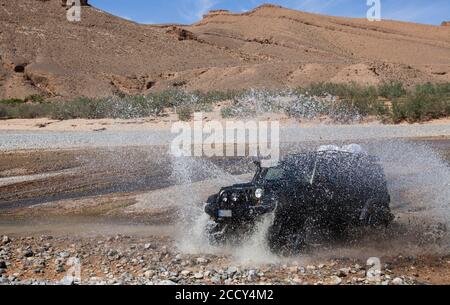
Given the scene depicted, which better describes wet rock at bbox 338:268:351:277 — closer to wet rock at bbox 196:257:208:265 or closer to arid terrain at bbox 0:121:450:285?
arid terrain at bbox 0:121:450:285

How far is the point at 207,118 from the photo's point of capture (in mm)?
31234

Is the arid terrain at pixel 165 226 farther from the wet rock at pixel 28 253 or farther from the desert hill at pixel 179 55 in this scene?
the desert hill at pixel 179 55

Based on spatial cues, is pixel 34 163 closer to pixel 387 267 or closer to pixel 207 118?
pixel 207 118

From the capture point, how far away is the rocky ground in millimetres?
6980

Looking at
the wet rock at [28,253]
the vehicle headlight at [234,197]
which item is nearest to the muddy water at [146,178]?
the vehicle headlight at [234,197]

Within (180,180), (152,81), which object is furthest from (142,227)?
(152,81)

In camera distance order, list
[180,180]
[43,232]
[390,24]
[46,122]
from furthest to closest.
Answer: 1. [390,24]
2. [46,122]
3. [180,180]
4. [43,232]

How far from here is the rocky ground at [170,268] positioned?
275 inches

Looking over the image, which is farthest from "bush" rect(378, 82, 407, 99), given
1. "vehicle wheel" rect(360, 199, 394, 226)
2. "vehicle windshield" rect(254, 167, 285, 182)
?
"vehicle windshield" rect(254, 167, 285, 182)

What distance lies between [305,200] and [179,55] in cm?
6810

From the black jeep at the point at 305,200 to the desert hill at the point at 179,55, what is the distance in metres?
41.7

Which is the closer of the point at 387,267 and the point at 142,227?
the point at 387,267

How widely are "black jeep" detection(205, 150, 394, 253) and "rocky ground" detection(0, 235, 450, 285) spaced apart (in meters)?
0.48
